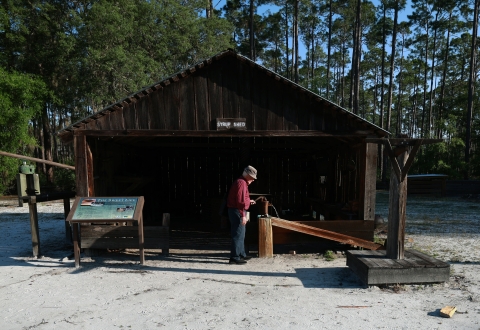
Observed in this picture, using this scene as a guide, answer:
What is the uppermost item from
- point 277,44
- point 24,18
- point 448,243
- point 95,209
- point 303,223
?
point 277,44

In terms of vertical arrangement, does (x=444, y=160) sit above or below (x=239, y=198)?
below

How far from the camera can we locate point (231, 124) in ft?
24.8

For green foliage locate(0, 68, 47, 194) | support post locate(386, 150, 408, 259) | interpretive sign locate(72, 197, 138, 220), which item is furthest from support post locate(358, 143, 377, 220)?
green foliage locate(0, 68, 47, 194)

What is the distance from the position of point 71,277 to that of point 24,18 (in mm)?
22758

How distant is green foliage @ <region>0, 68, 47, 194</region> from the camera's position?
2033 centimetres

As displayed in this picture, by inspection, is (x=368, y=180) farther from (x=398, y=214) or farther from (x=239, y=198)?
(x=239, y=198)

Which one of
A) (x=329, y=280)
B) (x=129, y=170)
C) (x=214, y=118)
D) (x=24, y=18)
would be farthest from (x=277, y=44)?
(x=329, y=280)

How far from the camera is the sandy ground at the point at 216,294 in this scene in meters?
4.39

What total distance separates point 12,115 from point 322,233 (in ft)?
68.7

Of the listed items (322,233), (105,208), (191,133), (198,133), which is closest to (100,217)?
(105,208)

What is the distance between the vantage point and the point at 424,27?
36.2 metres

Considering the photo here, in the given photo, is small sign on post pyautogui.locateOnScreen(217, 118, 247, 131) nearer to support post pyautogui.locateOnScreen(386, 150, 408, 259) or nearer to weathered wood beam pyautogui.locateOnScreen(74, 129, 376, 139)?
weathered wood beam pyautogui.locateOnScreen(74, 129, 376, 139)

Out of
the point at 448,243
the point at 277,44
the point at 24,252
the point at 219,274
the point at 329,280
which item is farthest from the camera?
the point at 277,44

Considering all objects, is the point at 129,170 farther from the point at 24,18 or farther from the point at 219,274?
the point at 24,18
